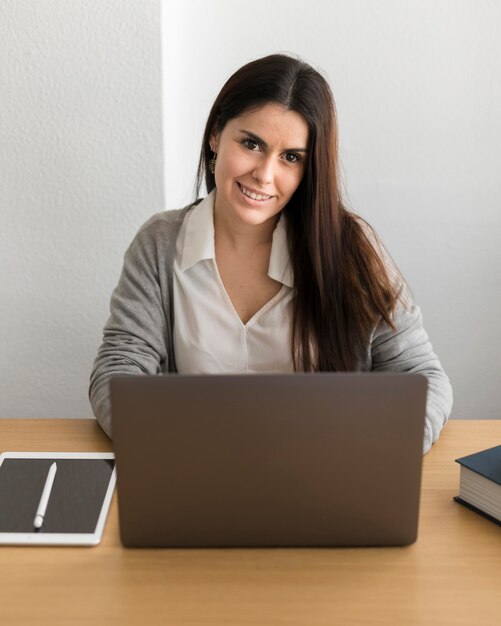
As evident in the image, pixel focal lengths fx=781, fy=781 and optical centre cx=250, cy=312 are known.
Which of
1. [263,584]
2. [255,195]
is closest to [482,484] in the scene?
[263,584]

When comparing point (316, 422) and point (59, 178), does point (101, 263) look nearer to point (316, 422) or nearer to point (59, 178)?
point (59, 178)

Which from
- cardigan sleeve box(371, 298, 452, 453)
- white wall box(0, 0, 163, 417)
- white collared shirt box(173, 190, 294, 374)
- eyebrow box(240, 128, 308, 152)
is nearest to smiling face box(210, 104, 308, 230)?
eyebrow box(240, 128, 308, 152)

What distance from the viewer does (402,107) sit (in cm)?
230

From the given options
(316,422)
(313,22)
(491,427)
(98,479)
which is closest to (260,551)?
(316,422)

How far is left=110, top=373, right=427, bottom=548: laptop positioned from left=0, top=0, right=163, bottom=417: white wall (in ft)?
4.32

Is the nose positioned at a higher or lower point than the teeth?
higher

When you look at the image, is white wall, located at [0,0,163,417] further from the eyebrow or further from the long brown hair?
the eyebrow

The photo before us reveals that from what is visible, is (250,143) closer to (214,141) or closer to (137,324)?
(214,141)

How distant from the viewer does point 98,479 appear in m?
1.21

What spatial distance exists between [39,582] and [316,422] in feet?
1.32

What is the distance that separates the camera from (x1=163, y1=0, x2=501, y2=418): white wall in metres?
2.23

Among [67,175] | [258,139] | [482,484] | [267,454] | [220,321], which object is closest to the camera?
[267,454]

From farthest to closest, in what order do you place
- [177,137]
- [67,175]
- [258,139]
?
[177,137], [67,175], [258,139]

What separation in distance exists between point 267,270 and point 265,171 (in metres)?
0.24
